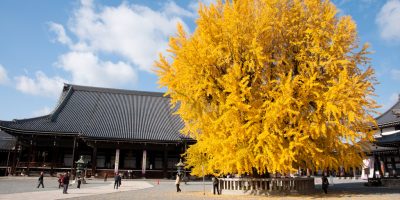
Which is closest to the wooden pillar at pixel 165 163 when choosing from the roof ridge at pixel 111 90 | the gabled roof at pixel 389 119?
the roof ridge at pixel 111 90

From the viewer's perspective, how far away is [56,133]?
34.2 metres

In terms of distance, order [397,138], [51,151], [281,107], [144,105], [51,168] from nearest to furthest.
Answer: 1. [281,107]
2. [397,138]
3. [51,168]
4. [51,151]
5. [144,105]

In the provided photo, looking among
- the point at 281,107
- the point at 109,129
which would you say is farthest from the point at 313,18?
the point at 109,129

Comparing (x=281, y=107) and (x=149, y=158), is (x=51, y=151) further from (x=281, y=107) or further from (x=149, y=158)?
(x=281, y=107)

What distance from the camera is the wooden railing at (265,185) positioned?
665 inches

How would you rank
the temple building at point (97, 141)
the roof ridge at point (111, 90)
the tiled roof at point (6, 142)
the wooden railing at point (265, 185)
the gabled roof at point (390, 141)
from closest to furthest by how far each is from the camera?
the wooden railing at point (265, 185) → the gabled roof at point (390, 141) → the temple building at point (97, 141) → the tiled roof at point (6, 142) → the roof ridge at point (111, 90)

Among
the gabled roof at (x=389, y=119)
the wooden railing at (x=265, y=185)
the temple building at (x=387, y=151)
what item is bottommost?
the wooden railing at (x=265, y=185)

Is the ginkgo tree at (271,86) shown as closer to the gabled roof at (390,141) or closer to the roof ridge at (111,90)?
the gabled roof at (390,141)

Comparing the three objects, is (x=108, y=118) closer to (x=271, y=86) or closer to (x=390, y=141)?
(x=271, y=86)

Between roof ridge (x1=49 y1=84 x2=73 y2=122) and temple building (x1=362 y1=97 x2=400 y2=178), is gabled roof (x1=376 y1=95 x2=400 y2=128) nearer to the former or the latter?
temple building (x1=362 y1=97 x2=400 y2=178)

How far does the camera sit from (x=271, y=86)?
52.1 ft

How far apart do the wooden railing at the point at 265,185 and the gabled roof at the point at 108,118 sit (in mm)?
18991

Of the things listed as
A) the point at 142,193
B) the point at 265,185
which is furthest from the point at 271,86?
the point at 142,193

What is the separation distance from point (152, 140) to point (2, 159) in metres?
19.0
